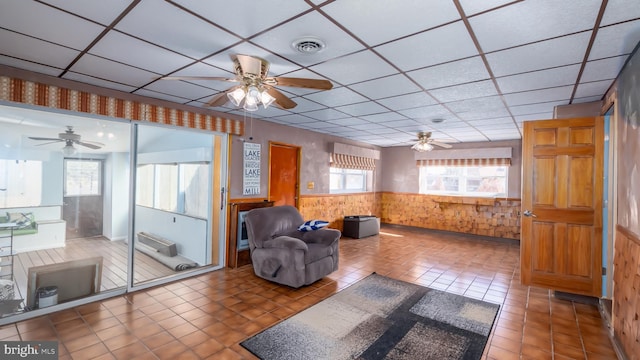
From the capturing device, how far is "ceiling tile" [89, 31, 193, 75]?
2123mm

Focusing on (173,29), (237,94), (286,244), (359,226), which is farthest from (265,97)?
(359,226)

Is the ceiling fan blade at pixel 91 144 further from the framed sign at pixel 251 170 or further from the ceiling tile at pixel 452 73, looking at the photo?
the ceiling tile at pixel 452 73

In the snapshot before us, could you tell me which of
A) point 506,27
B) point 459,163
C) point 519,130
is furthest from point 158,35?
point 459,163

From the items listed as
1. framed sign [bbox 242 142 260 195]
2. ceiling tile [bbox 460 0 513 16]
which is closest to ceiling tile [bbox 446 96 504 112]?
ceiling tile [bbox 460 0 513 16]

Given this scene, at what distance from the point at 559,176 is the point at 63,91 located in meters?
5.42

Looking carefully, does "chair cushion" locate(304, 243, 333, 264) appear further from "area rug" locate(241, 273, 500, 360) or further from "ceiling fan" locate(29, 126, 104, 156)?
"ceiling fan" locate(29, 126, 104, 156)

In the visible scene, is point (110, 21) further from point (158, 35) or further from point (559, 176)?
point (559, 176)

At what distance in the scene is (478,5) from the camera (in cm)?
162

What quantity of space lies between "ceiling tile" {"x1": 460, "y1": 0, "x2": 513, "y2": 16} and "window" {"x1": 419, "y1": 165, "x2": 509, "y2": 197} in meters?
6.09

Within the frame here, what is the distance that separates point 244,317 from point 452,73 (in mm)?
2977

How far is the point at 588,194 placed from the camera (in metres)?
3.33

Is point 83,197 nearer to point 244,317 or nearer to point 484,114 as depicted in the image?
point 244,317

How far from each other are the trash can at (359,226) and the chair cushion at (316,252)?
8.92ft

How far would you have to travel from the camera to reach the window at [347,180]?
6.97 meters
